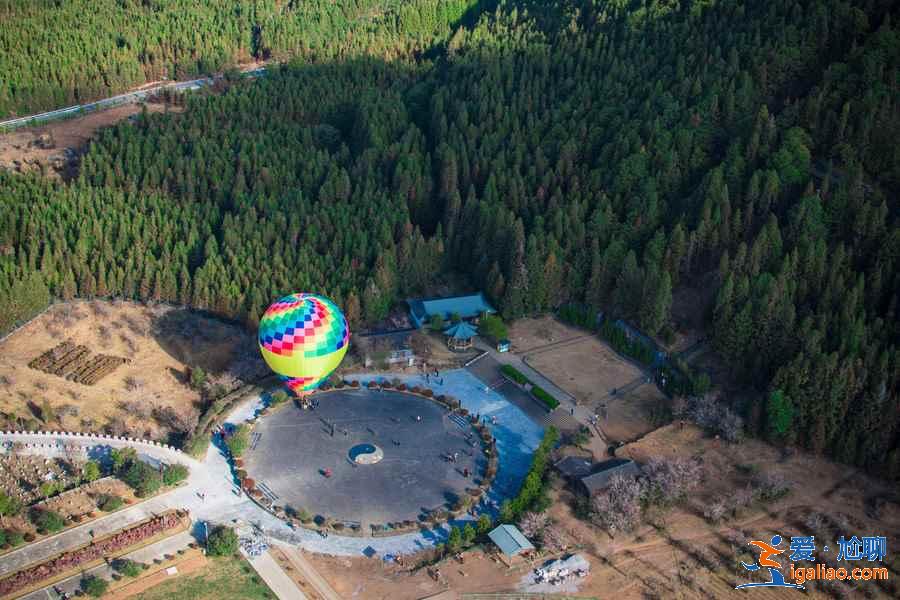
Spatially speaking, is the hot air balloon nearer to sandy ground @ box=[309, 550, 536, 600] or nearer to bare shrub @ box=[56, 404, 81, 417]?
bare shrub @ box=[56, 404, 81, 417]

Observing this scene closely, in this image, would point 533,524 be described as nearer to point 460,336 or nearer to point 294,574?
point 294,574

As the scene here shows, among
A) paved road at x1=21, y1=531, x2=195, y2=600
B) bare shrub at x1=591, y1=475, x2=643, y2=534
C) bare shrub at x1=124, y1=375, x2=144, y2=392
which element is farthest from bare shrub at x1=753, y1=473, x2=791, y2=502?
bare shrub at x1=124, y1=375, x2=144, y2=392

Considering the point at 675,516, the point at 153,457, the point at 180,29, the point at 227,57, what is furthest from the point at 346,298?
the point at 180,29

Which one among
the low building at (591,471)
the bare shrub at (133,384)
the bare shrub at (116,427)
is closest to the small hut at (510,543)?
the low building at (591,471)

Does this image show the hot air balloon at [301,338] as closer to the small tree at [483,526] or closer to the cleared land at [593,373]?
the small tree at [483,526]

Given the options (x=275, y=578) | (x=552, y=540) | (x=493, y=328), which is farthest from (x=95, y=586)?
(x=493, y=328)
